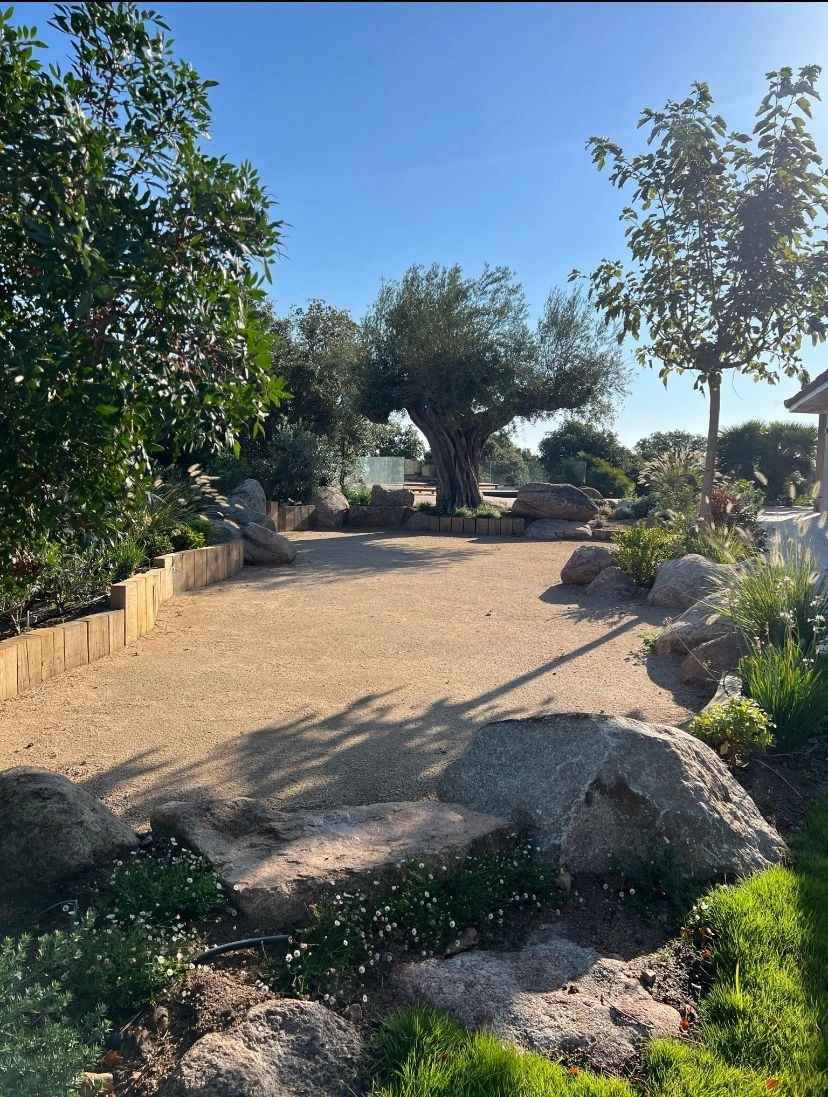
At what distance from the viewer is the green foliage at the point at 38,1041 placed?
1.76 meters

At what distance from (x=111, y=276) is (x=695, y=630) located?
17.4ft

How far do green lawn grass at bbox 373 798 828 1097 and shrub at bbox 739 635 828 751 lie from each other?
1.63 m

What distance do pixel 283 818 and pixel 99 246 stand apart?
2214 millimetres

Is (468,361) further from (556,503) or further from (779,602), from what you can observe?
(779,602)

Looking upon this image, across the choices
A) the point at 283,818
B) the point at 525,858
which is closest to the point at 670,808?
the point at 525,858

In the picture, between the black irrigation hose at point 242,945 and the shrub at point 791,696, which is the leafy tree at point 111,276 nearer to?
the black irrigation hose at point 242,945

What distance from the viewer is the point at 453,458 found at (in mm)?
20375

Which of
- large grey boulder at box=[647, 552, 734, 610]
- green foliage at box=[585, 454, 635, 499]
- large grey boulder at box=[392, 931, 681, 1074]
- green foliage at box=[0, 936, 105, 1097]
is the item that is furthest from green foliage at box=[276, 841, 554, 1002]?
green foliage at box=[585, 454, 635, 499]

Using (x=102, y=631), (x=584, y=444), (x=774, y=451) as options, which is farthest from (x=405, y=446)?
(x=102, y=631)

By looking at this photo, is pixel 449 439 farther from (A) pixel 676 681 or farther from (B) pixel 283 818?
(B) pixel 283 818

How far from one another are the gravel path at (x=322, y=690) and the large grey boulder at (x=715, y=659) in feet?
0.50

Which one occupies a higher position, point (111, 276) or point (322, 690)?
point (111, 276)

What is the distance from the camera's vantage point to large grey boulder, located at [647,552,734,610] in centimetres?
833

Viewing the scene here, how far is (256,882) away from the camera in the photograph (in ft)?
8.76
